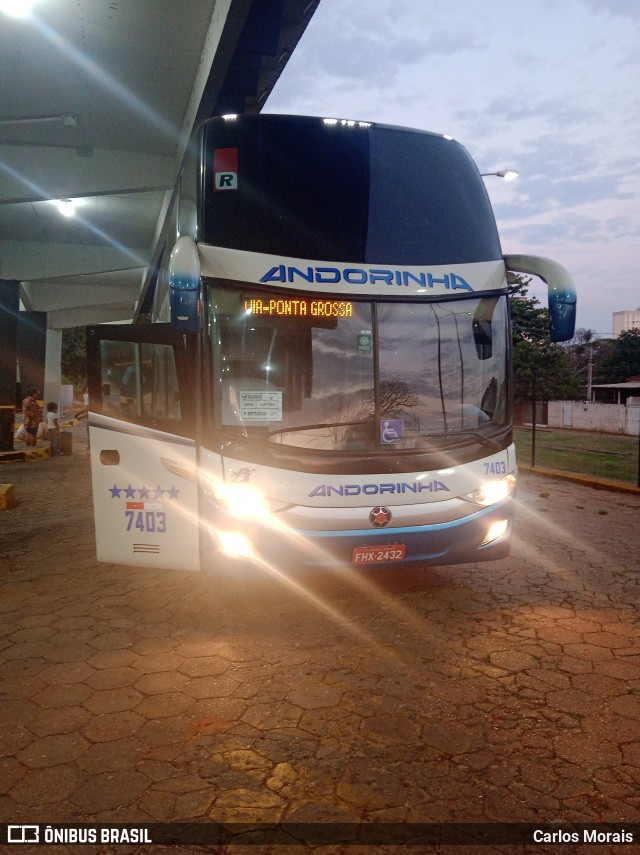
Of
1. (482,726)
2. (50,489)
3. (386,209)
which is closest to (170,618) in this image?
(482,726)

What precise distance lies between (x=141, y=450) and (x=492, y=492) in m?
2.75

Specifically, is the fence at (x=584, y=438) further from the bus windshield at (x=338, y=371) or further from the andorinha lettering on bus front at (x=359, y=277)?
the andorinha lettering on bus front at (x=359, y=277)

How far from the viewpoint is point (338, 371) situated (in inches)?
181

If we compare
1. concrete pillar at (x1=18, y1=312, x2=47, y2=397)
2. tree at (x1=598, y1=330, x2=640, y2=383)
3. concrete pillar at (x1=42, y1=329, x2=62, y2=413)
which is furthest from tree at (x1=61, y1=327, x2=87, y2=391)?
tree at (x1=598, y1=330, x2=640, y2=383)

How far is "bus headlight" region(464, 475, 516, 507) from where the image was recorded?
4734 millimetres

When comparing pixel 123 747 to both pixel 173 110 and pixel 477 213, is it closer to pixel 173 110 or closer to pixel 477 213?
pixel 477 213

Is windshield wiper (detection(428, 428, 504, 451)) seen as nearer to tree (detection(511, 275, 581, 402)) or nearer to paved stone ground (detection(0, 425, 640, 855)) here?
paved stone ground (detection(0, 425, 640, 855))

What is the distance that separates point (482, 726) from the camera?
10.8ft

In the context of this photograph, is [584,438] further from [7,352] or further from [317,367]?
[317,367]

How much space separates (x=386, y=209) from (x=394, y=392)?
1.43 metres

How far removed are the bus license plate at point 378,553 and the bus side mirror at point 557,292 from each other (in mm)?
2154

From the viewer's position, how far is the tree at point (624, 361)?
57.2 m

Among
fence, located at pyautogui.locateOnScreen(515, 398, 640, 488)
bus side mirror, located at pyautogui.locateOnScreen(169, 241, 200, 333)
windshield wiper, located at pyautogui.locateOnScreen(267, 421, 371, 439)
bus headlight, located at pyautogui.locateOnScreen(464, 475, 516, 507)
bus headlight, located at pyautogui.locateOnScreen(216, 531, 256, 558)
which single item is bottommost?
fence, located at pyautogui.locateOnScreen(515, 398, 640, 488)

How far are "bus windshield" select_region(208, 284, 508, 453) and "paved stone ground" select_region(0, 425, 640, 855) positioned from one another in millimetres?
1080
